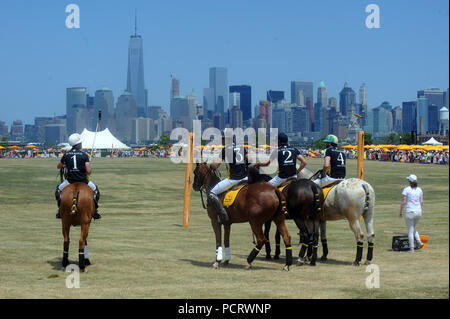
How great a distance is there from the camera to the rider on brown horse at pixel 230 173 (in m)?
14.2

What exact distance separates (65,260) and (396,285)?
681cm

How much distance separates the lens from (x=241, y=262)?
1503cm

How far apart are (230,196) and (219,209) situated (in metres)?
0.37

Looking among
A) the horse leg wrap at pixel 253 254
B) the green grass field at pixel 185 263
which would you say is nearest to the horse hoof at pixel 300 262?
the green grass field at pixel 185 263

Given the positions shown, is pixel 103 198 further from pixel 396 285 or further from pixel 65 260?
pixel 396 285

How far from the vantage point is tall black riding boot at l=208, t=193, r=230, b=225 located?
1430 centimetres

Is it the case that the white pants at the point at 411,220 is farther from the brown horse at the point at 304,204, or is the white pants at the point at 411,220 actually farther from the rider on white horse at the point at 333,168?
the brown horse at the point at 304,204

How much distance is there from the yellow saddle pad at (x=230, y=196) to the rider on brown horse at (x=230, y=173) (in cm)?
11

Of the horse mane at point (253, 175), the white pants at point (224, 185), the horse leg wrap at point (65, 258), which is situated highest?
the horse mane at point (253, 175)

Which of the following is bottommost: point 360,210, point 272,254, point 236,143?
point 272,254

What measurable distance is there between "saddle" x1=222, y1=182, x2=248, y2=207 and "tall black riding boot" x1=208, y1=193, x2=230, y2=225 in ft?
0.43

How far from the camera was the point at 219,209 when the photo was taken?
14367mm

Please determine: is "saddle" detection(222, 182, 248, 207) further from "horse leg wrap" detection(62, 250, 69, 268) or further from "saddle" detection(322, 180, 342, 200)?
"horse leg wrap" detection(62, 250, 69, 268)
